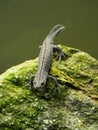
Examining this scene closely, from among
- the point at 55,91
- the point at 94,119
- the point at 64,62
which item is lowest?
the point at 94,119

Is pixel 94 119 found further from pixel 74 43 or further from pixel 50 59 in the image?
pixel 74 43

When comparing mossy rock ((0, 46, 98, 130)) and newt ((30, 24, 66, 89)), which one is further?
newt ((30, 24, 66, 89))

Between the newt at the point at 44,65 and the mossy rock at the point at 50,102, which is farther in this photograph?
the newt at the point at 44,65

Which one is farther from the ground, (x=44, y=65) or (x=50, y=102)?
(x=44, y=65)

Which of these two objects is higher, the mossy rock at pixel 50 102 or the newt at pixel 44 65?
the newt at pixel 44 65

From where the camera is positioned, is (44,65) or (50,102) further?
(44,65)

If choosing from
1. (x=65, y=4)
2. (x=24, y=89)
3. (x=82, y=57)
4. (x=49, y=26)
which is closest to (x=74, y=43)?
(x=49, y=26)

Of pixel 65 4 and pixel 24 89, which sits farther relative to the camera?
pixel 65 4

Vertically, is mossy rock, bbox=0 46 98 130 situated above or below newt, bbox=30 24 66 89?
below
